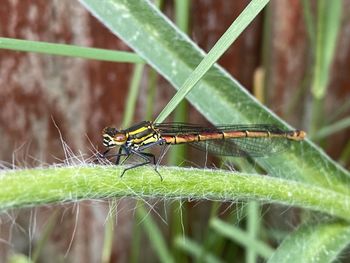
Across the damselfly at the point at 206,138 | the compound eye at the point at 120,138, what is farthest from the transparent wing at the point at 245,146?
the compound eye at the point at 120,138

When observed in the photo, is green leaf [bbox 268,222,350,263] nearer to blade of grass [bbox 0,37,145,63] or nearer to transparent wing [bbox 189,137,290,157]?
transparent wing [bbox 189,137,290,157]

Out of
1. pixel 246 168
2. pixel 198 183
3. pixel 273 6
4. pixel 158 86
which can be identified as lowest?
pixel 198 183

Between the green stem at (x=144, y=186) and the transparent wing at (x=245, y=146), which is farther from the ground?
the transparent wing at (x=245, y=146)

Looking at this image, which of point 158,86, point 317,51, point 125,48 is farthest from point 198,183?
point 158,86

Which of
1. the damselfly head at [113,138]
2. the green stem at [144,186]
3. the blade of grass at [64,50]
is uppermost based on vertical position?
the blade of grass at [64,50]

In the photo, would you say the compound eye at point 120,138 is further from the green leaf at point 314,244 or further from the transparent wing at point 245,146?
the green leaf at point 314,244

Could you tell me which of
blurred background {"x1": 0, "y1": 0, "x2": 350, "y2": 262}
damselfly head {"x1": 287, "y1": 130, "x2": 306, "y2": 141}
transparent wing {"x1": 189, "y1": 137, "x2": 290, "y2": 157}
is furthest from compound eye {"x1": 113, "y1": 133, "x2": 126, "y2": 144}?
damselfly head {"x1": 287, "y1": 130, "x2": 306, "y2": 141}

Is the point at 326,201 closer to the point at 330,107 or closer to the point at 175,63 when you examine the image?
the point at 175,63

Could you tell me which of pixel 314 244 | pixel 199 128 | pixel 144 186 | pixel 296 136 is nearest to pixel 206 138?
pixel 199 128
